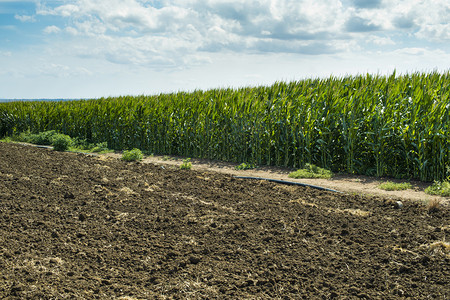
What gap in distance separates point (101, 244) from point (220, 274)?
5.53ft

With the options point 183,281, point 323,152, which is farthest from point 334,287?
point 323,152

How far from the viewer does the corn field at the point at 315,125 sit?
8391mm

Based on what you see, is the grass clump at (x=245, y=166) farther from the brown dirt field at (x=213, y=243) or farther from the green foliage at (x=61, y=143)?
the green foliage at (x=61, y=143)

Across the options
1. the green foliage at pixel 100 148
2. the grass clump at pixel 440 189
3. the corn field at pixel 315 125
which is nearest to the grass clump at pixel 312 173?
the corn field at pixel 315 125

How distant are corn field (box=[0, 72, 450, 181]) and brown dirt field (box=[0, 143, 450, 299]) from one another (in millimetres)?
2146

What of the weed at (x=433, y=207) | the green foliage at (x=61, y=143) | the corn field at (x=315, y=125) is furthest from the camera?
the green foliage at (x=61, y=143)

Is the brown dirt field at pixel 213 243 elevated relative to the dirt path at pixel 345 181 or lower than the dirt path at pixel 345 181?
lower

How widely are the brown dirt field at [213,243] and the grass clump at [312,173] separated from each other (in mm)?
1267

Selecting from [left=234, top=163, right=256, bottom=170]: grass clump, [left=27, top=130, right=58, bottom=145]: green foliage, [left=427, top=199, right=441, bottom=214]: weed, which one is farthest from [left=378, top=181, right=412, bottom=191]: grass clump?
[left=27, top=130, right=58, bottom=145]: green foliage

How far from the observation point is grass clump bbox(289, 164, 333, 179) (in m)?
8.70

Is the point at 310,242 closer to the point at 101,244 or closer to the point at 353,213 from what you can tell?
the point at 353,213

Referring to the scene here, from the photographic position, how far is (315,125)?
31.6 ft

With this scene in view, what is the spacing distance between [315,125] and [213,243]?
18.2 ft

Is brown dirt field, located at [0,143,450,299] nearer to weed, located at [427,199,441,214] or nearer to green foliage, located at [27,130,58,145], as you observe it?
weed, located at [427,199,441,214]
